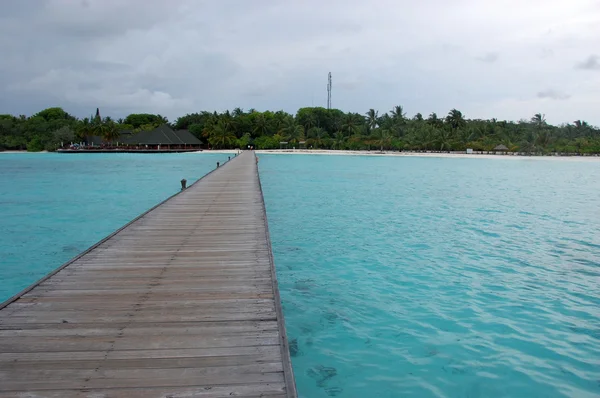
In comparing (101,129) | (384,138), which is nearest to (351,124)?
(384,138)

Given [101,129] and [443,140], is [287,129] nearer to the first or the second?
[443,140]

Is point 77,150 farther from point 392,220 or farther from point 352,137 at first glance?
point 392,220

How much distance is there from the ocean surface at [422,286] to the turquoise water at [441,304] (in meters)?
0.02

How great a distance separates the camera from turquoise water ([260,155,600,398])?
4.54 m

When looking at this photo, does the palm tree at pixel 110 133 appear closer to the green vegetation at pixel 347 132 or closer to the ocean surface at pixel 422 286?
the green vegetation at pixel 347 132

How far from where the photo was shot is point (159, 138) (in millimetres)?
66312

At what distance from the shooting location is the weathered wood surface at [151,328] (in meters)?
2.83

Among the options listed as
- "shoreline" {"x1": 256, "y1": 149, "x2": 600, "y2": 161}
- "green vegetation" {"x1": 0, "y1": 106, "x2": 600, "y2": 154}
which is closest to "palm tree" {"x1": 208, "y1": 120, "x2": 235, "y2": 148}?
"green vegetation" {"x1": 0, "y1": 106, "x2": 600, "y2": 154}

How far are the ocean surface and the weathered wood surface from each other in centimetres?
106

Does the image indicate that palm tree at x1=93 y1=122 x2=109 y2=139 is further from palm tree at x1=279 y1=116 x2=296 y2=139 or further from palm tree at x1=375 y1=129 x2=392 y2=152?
palm tree at x1=375 y1=129 x2=392 y2=152

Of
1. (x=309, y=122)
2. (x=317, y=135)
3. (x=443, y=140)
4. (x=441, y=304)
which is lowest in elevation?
(x=441, y=304)

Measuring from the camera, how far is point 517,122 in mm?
80125

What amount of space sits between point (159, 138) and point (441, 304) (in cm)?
6480

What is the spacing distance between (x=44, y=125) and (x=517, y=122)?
78968 millimetres
